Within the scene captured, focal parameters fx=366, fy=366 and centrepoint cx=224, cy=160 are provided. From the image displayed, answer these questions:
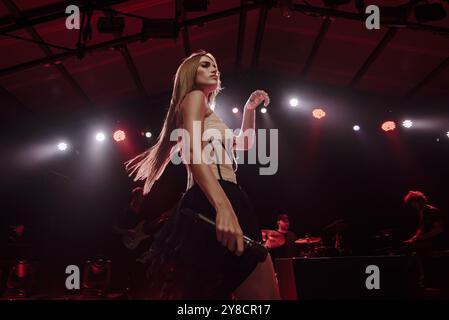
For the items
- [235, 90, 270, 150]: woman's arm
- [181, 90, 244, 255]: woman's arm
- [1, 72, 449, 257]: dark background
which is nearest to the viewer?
[181, 90, 244, 255]: woman's arm

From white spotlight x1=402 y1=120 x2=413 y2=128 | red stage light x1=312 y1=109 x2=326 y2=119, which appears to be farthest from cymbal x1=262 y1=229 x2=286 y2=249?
white spotlight x1=402 y1=120 x2=413 y2=128

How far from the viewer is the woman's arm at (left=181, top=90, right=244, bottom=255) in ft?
4.23

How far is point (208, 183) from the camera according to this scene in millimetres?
1367

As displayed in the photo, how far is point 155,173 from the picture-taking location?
173cm

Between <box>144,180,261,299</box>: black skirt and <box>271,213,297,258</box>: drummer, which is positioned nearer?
<box>144,180,261,299</box>: black skirt

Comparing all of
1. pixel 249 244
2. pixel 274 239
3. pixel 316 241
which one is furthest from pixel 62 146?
pixel 249 244

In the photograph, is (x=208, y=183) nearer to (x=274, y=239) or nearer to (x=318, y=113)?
(x=274, y=239)

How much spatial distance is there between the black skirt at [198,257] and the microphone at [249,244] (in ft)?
0.05

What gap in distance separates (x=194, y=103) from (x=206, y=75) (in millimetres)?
274

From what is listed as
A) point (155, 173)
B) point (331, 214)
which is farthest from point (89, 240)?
point (155, 173)

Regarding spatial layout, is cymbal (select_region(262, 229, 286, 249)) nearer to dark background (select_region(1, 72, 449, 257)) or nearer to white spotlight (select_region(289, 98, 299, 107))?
dark background (select_region(1, 72, 449, 257))

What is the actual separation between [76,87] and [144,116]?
1.98 m

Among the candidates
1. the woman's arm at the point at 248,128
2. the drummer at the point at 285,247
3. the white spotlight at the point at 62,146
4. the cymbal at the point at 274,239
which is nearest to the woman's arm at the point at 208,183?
the woman's arm at the point at 248,128

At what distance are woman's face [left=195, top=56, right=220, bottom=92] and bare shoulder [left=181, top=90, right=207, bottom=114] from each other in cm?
19
